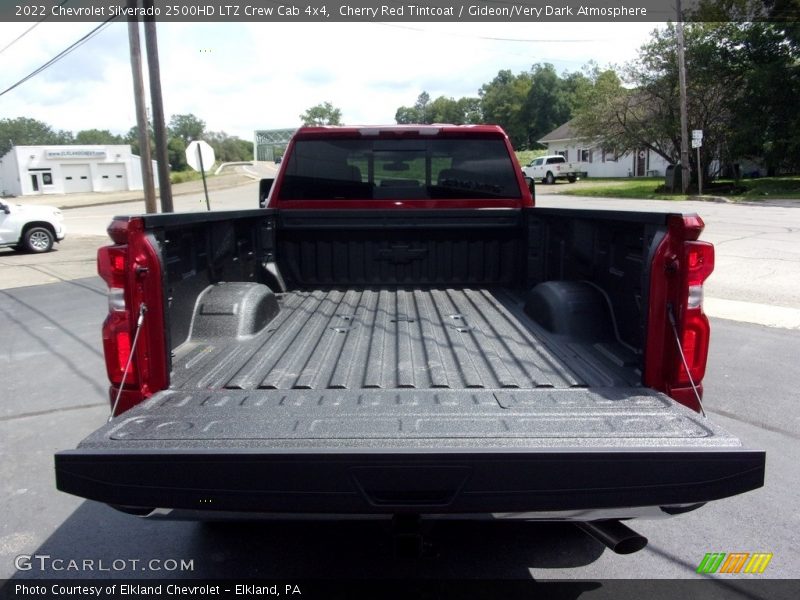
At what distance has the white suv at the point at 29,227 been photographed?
1719 cm

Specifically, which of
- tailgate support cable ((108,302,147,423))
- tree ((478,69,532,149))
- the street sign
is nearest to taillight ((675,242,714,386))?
tailgate support cable ((108,302,147,423))

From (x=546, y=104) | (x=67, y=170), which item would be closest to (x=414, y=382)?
(x=67, y=170)

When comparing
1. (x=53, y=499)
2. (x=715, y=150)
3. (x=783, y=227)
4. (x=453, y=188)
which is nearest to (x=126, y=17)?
(x=453, y=188)

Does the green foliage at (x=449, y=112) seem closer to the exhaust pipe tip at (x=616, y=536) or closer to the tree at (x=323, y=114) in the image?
the tree at (x=323, y=114)

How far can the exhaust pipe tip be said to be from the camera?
8.41ft

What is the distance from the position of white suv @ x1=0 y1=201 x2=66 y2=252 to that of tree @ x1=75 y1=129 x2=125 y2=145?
134643mm

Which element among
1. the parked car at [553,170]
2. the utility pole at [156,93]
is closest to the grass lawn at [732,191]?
the parked car at [553,170]

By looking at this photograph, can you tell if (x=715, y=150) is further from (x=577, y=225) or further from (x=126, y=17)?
(x=577, y=225)

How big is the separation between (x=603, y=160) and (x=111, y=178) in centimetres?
5397

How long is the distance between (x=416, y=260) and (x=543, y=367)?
2.14 meters

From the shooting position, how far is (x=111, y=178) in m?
75.7

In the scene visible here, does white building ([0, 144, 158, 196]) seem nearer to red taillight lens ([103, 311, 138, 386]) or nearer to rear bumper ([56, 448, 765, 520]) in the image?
red taillight lens ([103, 311, 138, 386])

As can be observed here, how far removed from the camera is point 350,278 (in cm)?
516

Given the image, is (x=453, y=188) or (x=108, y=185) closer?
(x=453, y=188)
